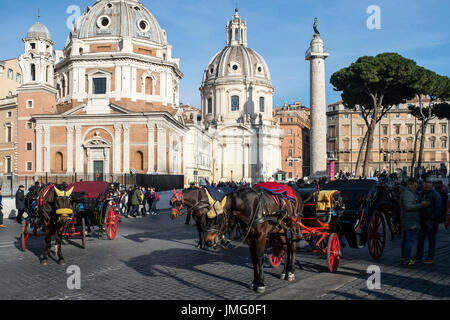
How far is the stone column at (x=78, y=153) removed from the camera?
4028 cm

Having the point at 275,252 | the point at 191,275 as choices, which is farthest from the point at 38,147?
the point at 275,252

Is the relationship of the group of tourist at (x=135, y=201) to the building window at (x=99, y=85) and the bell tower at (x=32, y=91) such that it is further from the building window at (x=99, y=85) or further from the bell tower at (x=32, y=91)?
the bell tower at (x=32, y=91)

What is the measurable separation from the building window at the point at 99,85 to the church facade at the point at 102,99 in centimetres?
9

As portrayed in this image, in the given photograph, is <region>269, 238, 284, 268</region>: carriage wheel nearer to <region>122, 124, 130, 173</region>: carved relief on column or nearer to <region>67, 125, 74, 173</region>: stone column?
<region>122, 124, 130, 173</region>: carved relief on column

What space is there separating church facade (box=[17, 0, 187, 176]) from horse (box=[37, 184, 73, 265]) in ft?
97.5

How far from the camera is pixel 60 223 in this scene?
8508 mm

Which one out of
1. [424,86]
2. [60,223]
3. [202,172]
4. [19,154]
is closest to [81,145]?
[19,154]

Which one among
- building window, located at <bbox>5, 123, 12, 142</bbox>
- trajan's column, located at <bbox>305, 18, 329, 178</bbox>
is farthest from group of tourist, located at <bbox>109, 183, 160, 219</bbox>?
building window, located at <bbox>5, 123, 12, 142</bbox>

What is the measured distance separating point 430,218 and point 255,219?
12.9ft

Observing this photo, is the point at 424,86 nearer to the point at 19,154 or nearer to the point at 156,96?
the point at 156,96

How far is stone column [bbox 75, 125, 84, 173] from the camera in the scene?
40.3 meters

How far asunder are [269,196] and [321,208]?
5.27ft

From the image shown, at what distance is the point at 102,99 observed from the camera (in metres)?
41.0
